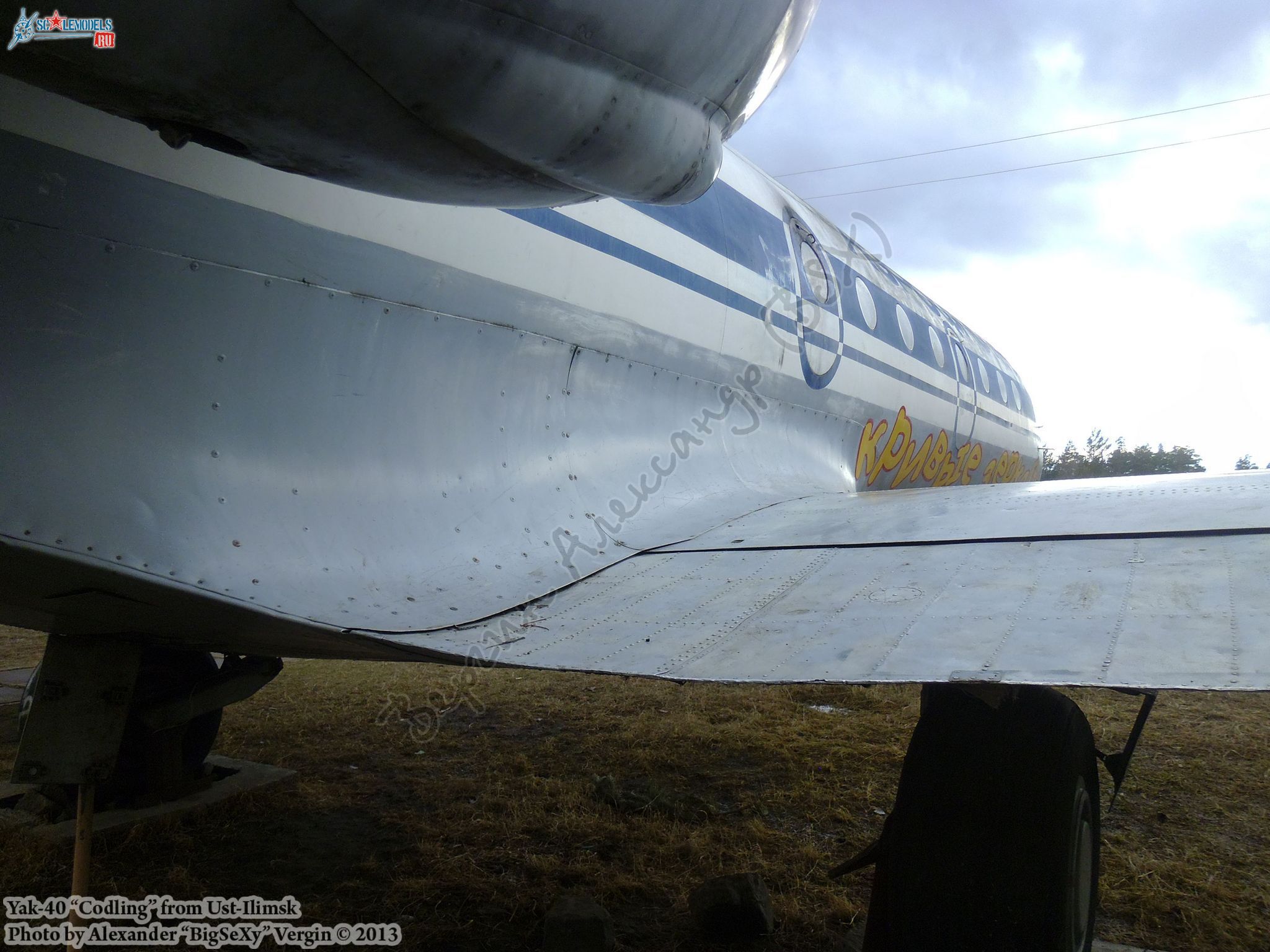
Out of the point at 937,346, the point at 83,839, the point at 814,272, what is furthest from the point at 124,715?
the point at 937,346

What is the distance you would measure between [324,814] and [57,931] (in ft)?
3.83

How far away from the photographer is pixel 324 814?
352 cm

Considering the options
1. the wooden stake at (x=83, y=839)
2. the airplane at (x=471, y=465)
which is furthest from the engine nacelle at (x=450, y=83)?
the wooden stake at (x=83, y=839)

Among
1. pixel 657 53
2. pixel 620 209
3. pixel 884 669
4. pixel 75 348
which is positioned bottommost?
pixel 884 669

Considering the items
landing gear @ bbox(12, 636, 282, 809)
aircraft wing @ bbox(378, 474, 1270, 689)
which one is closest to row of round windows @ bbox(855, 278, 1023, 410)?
aircraft wing @ bbox(378, 474, 1270, 689)

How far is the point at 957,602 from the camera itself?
69.5 inches

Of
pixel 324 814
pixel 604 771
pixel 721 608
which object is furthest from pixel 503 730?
pixel 721 608

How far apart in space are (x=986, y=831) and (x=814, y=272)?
329 cm

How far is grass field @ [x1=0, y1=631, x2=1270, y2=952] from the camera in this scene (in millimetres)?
2748

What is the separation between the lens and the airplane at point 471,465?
1.20 meters

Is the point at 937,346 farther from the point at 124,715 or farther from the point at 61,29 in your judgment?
the point at 61,29

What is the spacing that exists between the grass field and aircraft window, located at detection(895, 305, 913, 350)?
8.10 ft

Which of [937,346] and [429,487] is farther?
[937,346]

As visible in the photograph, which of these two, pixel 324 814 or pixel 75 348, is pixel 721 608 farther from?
pixel 324 814
